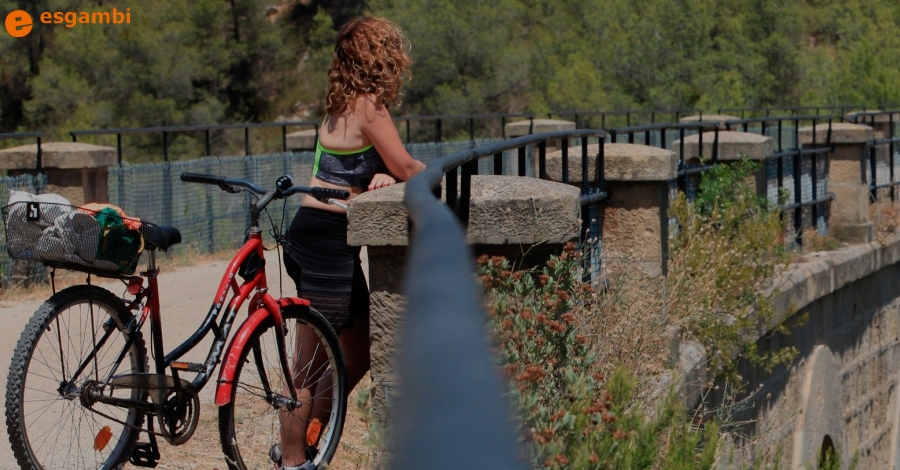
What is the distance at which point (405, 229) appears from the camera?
408 cm

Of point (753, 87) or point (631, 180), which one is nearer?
point (631, 180)

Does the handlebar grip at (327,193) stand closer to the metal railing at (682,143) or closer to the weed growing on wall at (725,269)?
the weed growing on wall at (725,269)

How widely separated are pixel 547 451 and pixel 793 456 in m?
5.61

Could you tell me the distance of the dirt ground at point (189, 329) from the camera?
191 inches

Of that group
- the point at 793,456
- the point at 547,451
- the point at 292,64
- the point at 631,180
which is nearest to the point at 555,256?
the point at 547,451

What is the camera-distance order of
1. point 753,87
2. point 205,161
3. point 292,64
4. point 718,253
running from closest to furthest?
point 718,253, point 205,161, point 753,87, point 292,64

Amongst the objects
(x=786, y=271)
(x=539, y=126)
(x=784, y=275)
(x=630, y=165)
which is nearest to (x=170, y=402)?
(x=630, y=165)

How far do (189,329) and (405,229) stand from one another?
14.7 ft

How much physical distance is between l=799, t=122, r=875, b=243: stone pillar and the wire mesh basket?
809 centimetres

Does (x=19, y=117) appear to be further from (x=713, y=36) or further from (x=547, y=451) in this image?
(x=547, y=451)

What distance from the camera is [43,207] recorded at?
4.07 m

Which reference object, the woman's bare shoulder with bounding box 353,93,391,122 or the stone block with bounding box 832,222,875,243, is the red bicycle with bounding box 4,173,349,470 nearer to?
the woman's bare shoulder with bounding box 353,93,391,122

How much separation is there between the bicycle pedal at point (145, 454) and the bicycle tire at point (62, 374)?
4 cm

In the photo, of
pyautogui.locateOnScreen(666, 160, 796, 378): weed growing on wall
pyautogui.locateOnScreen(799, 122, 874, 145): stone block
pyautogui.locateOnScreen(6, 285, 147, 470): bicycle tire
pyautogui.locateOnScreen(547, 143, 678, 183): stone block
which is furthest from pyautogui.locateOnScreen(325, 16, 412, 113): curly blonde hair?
pyautogui.locateOnScreen(799, 122, 874, 145): stone block
